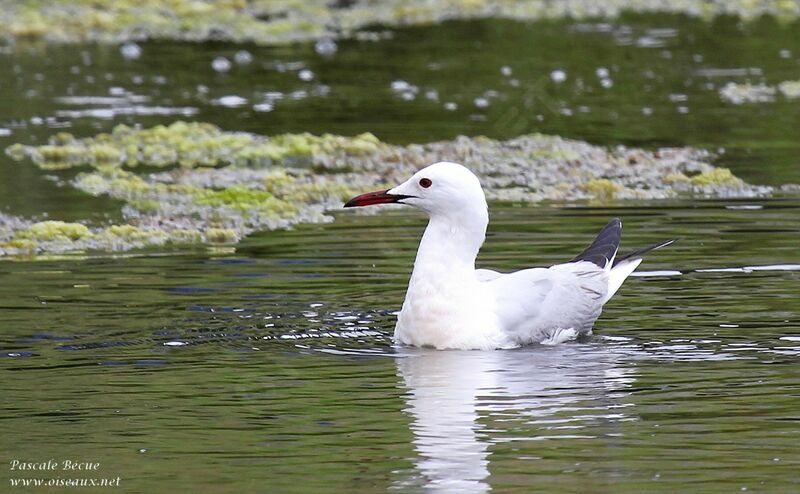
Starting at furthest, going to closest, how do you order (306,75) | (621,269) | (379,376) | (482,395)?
(306,75) < (621,269) < (379,376) < (482,395)

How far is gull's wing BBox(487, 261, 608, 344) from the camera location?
8.67m

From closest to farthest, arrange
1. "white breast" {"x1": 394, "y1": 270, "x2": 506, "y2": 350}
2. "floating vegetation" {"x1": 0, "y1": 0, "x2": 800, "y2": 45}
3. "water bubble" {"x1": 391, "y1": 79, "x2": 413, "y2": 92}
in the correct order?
"white breast" {"x1": 394, "y1": 270, "x2": 506, "y2": 350}
"water bubble" {"x1": 391, "y1": 79, "x2": 413, "y2": 92}
"floating vegetation" {"x1": 0, "y1": 0, "x2": 800, "y2": 45}

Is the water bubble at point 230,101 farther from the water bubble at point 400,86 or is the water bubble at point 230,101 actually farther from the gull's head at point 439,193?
the gull's head at point 439,193

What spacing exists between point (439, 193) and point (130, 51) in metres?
15.6

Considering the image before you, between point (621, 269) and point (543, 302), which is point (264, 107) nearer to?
point (621, 269)

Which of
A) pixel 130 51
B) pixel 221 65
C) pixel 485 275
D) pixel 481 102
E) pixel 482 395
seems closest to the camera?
pixel 482 395

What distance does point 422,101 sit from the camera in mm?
19312

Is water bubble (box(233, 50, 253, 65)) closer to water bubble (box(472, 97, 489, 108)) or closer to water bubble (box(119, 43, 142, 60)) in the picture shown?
water bubble (box(119, 43, 142, 60))

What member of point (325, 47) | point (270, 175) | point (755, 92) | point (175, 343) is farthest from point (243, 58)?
point (175, 343)

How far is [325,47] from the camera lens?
2412cm

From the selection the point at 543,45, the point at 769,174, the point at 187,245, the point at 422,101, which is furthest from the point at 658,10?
the point at 187,245

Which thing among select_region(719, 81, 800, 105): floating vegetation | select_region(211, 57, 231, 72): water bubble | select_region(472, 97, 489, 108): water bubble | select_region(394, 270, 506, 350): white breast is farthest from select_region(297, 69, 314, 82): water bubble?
select_region(394, 270, 506, 350): white breast

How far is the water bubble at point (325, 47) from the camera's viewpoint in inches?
938

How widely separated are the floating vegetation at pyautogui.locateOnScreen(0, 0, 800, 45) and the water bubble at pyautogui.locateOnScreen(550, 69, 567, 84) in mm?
4342
